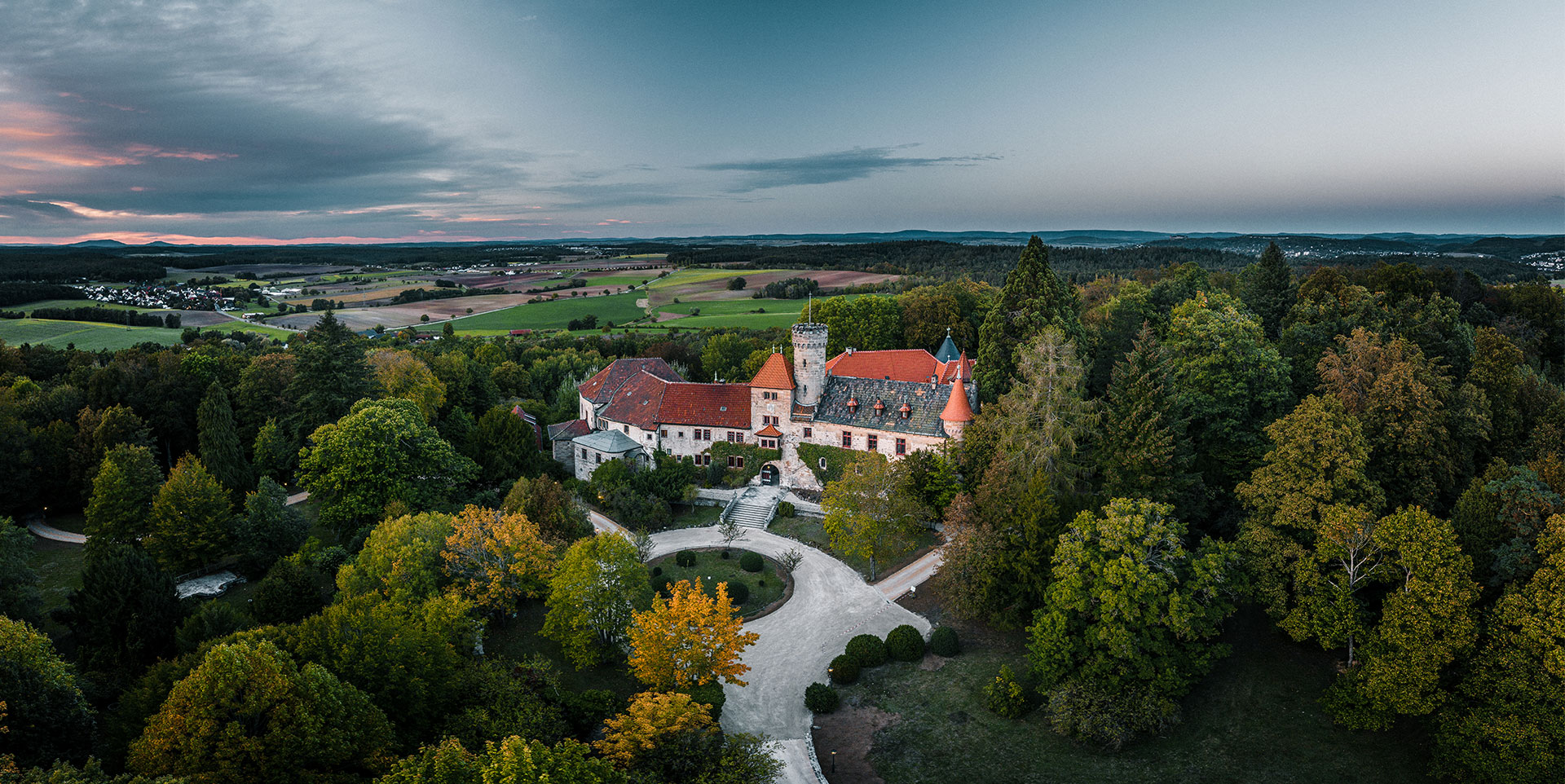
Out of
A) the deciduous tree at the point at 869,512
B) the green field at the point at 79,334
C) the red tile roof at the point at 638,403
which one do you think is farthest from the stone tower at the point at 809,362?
the green field at the point at 79,334

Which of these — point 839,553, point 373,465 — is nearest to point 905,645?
point 839,553

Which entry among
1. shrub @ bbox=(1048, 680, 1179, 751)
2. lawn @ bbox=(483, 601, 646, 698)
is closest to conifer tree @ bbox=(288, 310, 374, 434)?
lawn @ bbox=(483, 601, 646, 698)

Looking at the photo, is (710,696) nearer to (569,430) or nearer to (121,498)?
(121,498)

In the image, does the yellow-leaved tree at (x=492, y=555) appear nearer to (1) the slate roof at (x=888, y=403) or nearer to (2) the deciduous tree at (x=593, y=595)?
(2) the deciduous tree at (x=593, y=595)

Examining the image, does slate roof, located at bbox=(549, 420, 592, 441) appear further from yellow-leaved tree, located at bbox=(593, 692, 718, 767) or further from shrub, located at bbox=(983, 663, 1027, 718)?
shrub, located at bbox=(983, 663, 1027, 718)

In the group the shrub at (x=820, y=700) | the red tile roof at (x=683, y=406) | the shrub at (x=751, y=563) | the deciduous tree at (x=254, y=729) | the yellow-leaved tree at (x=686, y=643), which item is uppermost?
the red tile roof at (x=683, y=406)

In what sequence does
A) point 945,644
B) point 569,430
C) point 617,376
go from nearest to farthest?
point 945,644 → point 569,430 → point 617,376
